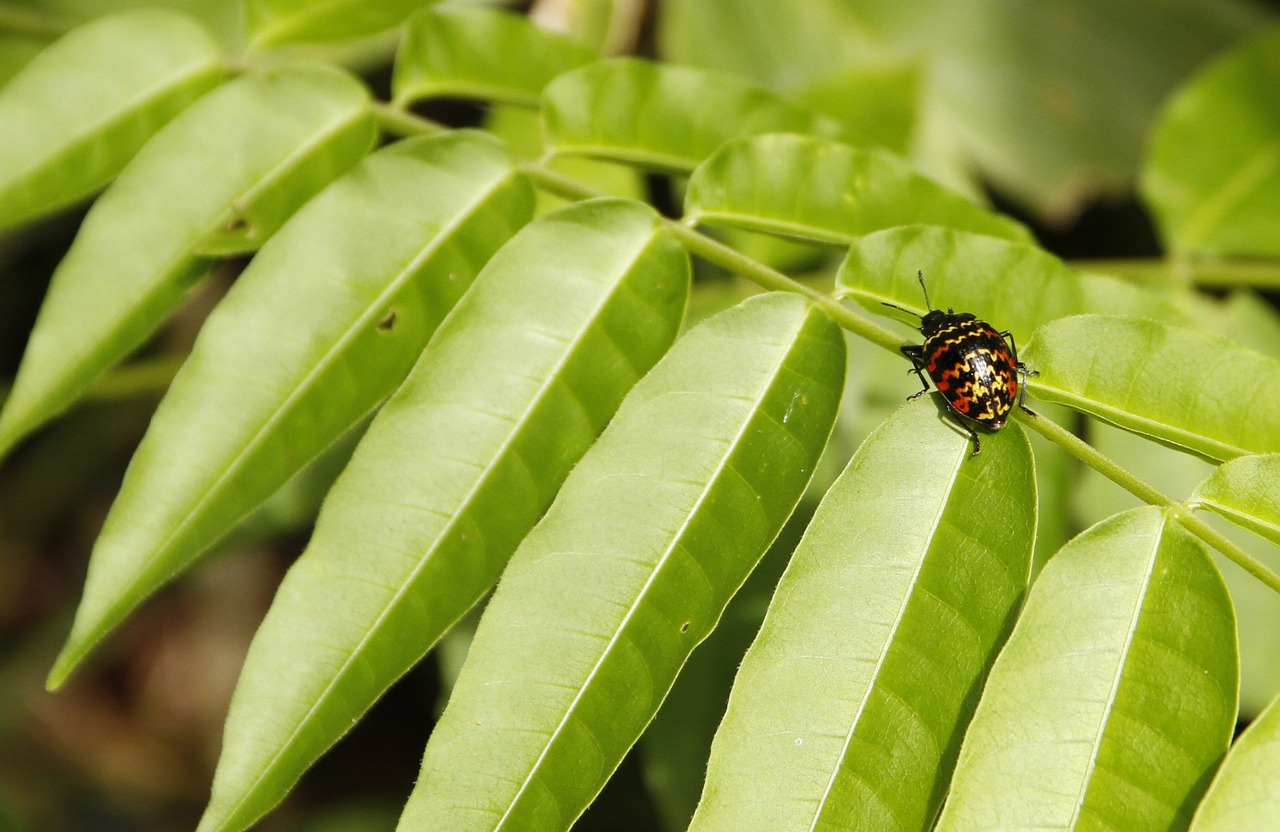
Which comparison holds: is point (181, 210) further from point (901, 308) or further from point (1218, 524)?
point (1218, 524)

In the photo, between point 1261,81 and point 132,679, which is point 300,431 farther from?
point 132,679

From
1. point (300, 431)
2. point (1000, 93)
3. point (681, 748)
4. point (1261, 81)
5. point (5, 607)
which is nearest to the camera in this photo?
point (300, 431)

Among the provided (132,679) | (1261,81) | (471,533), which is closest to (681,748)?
(471,533)

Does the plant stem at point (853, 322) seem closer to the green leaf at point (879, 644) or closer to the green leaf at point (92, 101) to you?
the green leaf at point (879, 644)

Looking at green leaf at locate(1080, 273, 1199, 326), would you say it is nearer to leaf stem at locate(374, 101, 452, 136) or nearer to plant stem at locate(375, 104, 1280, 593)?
plant stem at locate(375, 104, 1280, 593)

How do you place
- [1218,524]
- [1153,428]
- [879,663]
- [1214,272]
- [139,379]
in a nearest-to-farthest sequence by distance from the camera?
[879,663], [1153,428], [1218,524], [1214,272], [139,379]

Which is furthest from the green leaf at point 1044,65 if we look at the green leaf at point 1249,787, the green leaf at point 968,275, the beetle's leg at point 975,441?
the green leaf at point 1249,787

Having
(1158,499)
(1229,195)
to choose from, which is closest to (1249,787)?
(1158,499)
